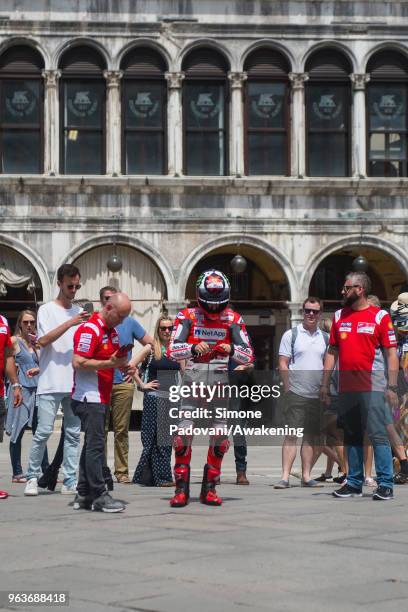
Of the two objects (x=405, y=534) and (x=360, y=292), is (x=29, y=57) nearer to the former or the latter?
(x=360, y=292)

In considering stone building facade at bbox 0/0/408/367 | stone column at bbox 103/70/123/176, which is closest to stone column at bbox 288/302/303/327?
stone building facade at bbox 0/0/408/367

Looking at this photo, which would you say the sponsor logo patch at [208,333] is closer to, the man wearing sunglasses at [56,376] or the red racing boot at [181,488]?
the red racing boot at [181,488]

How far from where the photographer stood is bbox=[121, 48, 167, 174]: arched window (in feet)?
100

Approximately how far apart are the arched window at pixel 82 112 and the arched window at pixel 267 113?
3.14 m

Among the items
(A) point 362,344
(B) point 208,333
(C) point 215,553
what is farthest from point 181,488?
(C) point 215,553

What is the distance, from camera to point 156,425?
47.5 ft

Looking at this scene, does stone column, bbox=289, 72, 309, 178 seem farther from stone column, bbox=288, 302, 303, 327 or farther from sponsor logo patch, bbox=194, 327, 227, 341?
sponsor logo patch, bbox=194, 327, 227, 341

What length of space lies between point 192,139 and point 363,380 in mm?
18931

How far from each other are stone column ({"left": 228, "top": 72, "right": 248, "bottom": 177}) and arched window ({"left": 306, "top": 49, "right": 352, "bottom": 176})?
1.45 m

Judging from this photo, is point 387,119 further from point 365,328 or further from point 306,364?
point 365,328

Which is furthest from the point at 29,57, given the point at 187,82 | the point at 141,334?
the point at 141,334

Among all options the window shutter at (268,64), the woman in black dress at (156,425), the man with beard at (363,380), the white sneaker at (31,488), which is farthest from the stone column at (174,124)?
the man with beard at (363,380)

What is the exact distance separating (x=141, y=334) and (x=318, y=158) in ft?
59.6

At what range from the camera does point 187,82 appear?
30641 millimetres
